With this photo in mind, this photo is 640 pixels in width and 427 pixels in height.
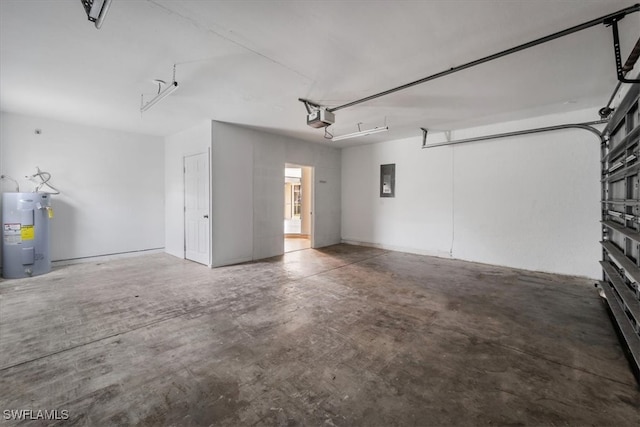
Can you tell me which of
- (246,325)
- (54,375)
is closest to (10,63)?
(54,375)

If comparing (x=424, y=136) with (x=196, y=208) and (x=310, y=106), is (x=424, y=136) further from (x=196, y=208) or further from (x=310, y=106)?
(x=196, y=208)

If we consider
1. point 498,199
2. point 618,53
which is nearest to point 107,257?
point 498,199

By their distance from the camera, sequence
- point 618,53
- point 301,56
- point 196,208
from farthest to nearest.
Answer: point 196,208, point 301,56, point 618,53

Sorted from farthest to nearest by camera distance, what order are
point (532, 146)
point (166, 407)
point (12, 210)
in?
1. point (532, 146)
2. point (12, 210)
3. point (166, 407)

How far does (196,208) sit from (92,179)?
234cm

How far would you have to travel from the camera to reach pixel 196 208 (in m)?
5.72

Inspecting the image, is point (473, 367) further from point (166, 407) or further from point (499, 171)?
point (499, 171)

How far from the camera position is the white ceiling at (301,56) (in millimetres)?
2197

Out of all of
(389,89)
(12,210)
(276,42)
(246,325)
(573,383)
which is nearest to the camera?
(573,383)

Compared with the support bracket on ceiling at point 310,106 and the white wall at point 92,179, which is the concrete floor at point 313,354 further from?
the support bracket on ceiling at point 310,106

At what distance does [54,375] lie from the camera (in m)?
2.10

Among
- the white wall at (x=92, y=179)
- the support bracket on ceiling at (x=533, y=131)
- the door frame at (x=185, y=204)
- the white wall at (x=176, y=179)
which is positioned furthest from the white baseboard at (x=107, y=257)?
the support bracket on ceiling at (x=533, y=131)

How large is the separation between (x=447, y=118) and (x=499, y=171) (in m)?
1.58

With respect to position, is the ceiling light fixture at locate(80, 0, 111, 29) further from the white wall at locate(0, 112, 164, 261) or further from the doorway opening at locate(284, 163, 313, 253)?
the doorway opening at locate(284, 163, 313, 253)
